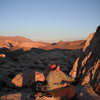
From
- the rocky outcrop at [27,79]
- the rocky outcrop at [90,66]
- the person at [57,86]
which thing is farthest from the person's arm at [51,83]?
the rocky outcrop at [27,79]

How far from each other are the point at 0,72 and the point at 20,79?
3875mm

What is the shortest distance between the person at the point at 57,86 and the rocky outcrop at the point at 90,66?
81 centimetres

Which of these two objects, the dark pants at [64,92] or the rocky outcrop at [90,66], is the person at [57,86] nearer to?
the dark pants at [64,92]

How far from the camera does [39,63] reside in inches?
822

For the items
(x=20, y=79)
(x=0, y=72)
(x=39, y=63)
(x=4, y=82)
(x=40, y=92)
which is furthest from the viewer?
(x=39, y=63)

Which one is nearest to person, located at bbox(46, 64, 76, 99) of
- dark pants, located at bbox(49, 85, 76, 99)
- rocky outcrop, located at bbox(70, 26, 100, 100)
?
dark pants, located at bbox(49, 85, 76, 99)

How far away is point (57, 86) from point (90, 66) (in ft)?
9.76

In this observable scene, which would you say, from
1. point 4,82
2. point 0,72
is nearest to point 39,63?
point 0,72

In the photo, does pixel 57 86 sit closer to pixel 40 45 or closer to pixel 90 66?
pixel 90 66

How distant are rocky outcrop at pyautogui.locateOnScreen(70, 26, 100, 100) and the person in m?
0.81

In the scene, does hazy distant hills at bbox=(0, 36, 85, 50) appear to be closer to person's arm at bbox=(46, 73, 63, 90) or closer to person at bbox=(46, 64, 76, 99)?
person at bbox=(46, 64, 76, 99)

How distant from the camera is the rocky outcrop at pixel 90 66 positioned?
8805mm

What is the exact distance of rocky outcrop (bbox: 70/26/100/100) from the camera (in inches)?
347

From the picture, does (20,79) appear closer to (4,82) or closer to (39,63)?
(4,82)
